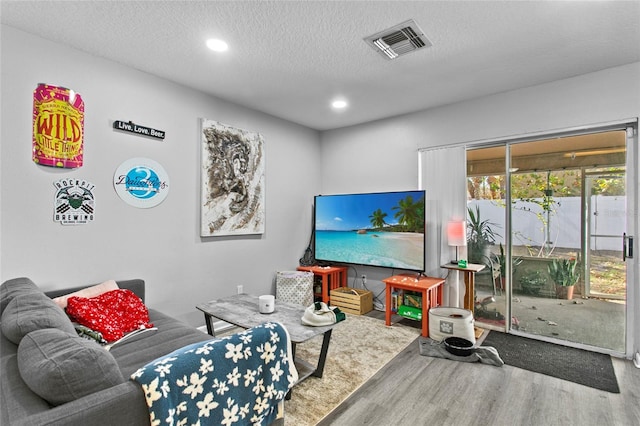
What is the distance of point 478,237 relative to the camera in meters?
3.58

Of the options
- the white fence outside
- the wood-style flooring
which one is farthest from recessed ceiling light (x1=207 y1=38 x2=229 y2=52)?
the white fence outside

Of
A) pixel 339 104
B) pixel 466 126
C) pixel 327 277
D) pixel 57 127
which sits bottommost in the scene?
pixel 327 277

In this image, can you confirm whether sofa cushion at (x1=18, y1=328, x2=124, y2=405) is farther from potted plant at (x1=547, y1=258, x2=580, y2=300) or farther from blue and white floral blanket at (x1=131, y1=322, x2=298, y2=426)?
potted plant at (x1=547, y1=258, x2=580, y2=300)

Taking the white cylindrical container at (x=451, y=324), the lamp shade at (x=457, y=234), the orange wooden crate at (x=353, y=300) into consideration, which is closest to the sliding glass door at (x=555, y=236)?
the lamp shade at (x=457, y=234)

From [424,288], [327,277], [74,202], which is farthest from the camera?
[327,277]

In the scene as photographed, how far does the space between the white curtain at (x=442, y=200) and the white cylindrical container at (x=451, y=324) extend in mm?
480

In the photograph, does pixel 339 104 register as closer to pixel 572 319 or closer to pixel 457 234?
pixel 457 234

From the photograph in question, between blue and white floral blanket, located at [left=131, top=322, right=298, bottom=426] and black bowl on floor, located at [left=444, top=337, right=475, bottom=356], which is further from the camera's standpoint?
black bowl on floor, located at [left=444, top=337, right=475, bottom=356]

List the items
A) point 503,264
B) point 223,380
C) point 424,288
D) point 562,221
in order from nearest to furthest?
point 223,380, point 562,221, point 424,288, point 503,264

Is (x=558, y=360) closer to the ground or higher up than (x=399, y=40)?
closer to the ground

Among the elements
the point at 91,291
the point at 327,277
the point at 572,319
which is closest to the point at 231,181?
the point at 91,291

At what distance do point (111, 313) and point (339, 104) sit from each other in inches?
118

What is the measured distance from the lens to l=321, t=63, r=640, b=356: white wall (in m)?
2.78

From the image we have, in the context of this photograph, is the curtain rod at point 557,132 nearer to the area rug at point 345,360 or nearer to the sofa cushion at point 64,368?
the area rug at point 345,360
